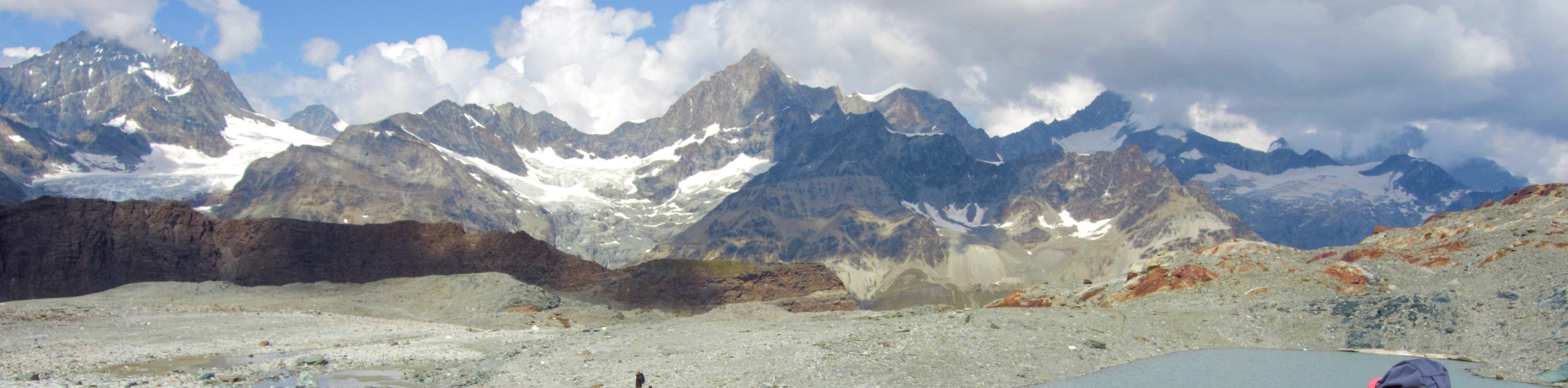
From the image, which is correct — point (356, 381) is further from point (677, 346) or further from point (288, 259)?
point (288, 259)

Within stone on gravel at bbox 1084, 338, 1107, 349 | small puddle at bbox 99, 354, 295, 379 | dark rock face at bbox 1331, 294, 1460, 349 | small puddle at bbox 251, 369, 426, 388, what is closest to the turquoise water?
stone on gravel at bbox 1084, 338, 1107, 349

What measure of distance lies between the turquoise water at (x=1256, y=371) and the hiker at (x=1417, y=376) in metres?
19.3

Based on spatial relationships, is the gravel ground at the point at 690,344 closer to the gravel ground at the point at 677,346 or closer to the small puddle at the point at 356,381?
the gravel ground at the point at 677,346

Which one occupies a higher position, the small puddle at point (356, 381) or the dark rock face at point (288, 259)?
the dark rock face at point (288, 259)

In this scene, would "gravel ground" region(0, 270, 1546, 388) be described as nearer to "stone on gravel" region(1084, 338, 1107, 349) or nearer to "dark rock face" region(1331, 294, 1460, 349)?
"stone on gravel" region(1084, 338, 1107, 349)

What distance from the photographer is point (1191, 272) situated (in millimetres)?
58969

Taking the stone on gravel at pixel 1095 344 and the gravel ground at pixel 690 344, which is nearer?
the gravel ground at pixel 690 344

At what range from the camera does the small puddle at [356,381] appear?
3672cm

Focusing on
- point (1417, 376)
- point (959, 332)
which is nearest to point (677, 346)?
point (959, 332)

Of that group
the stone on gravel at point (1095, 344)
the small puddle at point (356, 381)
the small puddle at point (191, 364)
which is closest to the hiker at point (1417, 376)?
the stone on gravel at point (1095, 344)

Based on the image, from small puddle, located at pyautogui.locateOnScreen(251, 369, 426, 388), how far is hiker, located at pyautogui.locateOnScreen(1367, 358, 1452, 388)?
2923cm

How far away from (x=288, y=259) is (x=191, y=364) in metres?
96.3

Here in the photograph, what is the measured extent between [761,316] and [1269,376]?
104 feet

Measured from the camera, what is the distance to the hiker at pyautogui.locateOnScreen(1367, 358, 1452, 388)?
1830cm
